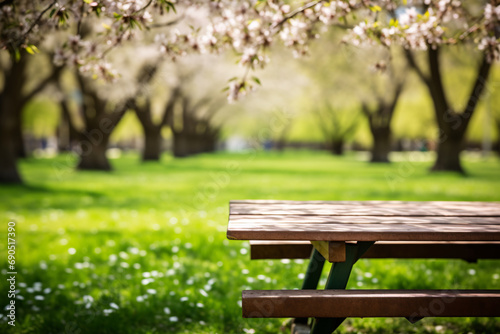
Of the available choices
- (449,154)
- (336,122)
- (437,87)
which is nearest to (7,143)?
(437,87)

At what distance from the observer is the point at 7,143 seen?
46.2ft

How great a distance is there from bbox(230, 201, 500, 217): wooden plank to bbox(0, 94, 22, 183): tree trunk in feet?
41.4

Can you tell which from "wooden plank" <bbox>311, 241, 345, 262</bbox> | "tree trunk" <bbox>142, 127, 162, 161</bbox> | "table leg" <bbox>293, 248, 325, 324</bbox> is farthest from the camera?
"tree trunk" <bbox>142, 127, 162, 161</bbox>

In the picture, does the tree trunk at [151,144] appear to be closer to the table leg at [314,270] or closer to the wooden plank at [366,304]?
the table leg at [314,270]

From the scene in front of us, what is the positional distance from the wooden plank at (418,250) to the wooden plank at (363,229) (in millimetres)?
630

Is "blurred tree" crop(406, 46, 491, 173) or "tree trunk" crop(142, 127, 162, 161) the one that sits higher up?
"blurred tree" crop(406, 46, 491, 173)

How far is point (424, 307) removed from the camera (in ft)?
8.17

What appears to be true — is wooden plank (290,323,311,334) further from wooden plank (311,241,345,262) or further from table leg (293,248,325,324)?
wooden plank (311,241,345,262)

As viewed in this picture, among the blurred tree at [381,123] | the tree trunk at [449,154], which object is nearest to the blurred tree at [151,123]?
the blurred tree at [381,123]

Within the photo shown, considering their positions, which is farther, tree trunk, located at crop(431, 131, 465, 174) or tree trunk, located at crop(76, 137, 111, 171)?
tree trunk, located at crop(76, 137, 111, 171)

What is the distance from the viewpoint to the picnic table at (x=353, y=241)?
2461mm

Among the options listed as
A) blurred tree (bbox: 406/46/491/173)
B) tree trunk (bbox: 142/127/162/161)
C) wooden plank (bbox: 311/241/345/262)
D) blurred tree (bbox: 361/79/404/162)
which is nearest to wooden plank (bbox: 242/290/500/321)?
wooden plank (bbox: 311/241/345/262)

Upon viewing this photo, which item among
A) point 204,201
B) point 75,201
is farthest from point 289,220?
point 75,201

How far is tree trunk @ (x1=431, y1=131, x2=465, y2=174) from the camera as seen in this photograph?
20.1 m
